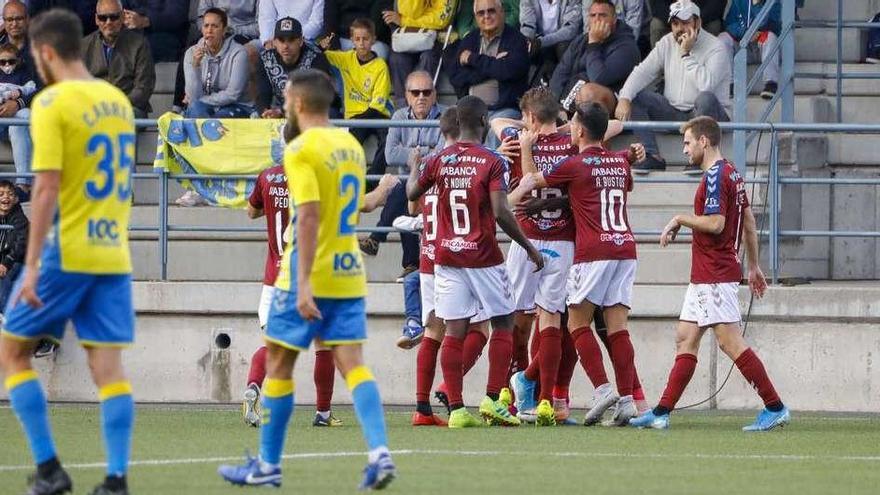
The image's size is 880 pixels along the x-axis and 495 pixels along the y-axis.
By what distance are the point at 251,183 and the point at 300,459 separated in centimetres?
614

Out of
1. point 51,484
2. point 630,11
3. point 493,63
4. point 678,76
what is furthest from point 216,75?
point 51,484

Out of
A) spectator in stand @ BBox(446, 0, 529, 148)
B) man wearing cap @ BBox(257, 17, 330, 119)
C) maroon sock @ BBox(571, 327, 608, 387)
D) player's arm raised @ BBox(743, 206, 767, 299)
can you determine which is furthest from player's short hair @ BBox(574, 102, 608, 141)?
man wearing cap @ BBox(257, 17, 330, 119)

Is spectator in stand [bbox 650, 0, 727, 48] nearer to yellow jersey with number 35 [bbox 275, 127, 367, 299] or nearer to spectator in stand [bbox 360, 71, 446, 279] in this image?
spectator in stand [bbox 360, 71, 446, 279]

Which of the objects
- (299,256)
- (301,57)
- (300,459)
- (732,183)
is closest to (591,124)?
(732,183)

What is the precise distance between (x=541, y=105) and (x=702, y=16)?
5.70m

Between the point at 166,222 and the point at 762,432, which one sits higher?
the point at 166,222

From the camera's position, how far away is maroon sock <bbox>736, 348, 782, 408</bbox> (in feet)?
40.3

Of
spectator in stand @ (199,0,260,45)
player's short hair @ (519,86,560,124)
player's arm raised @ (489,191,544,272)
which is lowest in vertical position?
player's arm raised @ (489,191,544,272)

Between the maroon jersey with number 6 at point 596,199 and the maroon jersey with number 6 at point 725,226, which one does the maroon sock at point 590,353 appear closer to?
the maroon jersey with number 6 at point 596,199

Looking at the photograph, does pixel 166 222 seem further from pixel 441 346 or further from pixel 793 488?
pixel 793 488

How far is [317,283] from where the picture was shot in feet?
28.0

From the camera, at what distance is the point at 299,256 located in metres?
8.34

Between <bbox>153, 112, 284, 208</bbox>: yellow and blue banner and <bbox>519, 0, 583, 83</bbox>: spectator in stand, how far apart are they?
3190 millimetres

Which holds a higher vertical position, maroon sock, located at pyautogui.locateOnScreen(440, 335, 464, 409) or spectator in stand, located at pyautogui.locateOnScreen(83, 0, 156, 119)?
spectator in stand, located at pyautogui.locateOnScreen(83, 0, 156, 119)
